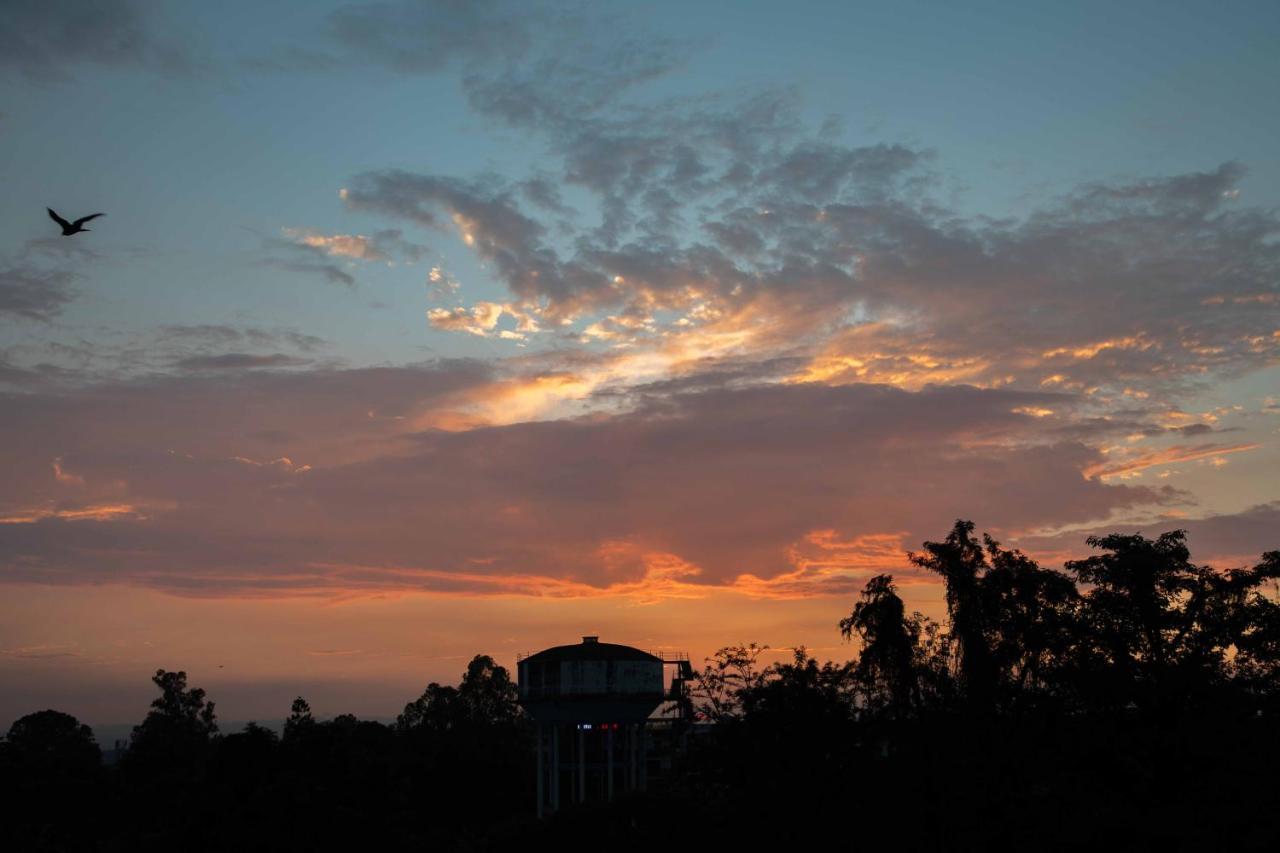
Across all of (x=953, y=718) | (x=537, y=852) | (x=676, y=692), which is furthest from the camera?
(x=676, y=692)

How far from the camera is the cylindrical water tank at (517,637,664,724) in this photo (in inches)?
3986

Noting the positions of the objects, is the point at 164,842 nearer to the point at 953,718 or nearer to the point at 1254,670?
the point at 953,718

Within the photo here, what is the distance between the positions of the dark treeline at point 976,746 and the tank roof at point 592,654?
7812mm

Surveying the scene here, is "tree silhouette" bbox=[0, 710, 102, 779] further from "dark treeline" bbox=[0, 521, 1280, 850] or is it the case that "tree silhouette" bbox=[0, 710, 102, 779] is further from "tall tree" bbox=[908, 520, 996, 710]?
"tall tree" bbox=[908, 520, 996, 710]

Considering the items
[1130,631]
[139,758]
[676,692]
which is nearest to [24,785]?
[139,758]

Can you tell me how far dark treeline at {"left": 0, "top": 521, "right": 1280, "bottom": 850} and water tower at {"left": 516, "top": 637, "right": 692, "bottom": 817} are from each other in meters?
6.35

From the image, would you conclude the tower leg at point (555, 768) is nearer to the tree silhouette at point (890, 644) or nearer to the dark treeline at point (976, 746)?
the dark treeline at point (976, 746)

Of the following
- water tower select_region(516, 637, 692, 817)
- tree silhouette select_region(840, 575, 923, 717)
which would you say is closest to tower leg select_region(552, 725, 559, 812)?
water tower select_region(516, 637, 692, 817)

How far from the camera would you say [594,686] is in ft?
333

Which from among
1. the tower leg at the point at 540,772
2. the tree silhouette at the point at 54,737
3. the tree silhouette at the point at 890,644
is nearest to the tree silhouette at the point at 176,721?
the tree silhouette at the point at 54,737

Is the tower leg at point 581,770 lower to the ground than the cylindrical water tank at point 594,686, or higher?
lower

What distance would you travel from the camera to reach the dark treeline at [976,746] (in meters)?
50.0

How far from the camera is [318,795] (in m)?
78.8

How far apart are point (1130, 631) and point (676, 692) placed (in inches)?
2097
